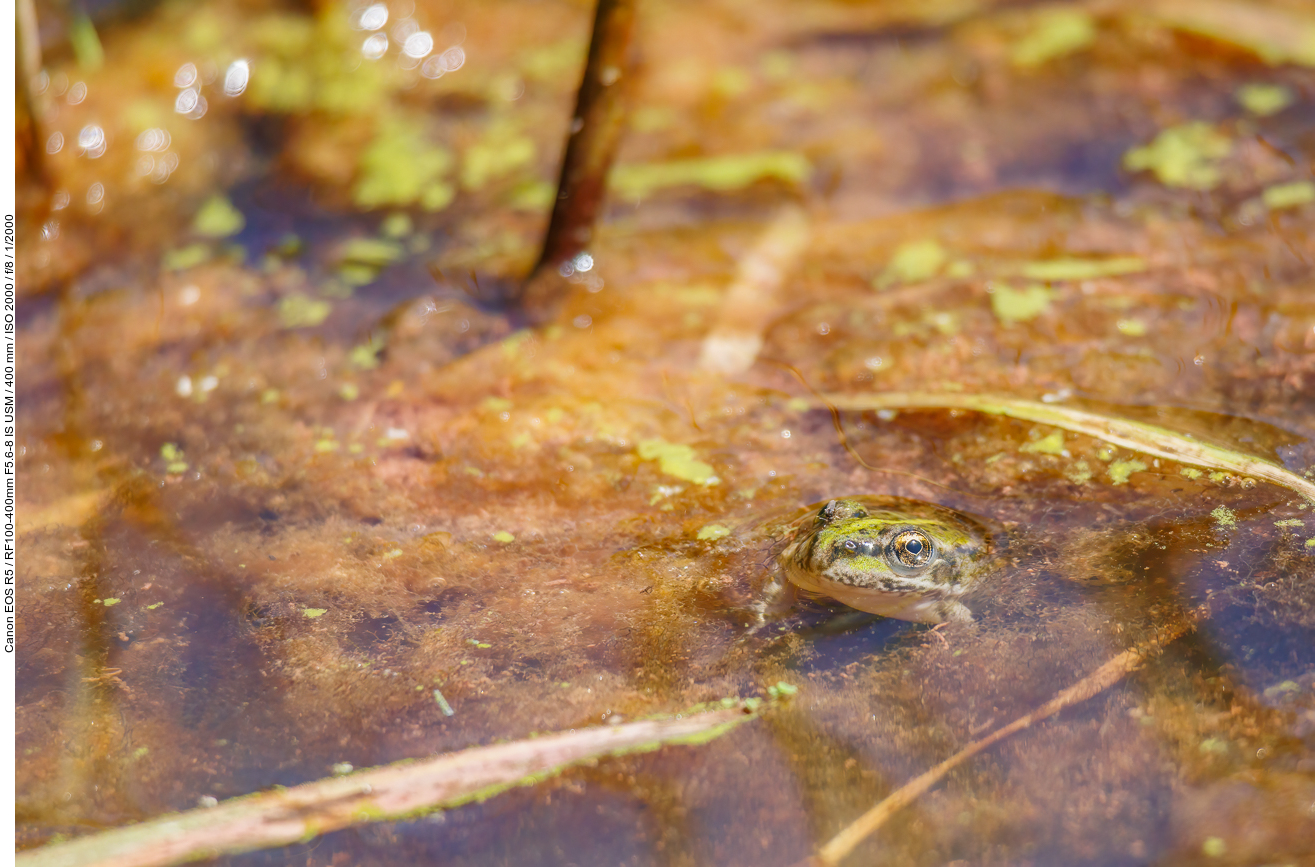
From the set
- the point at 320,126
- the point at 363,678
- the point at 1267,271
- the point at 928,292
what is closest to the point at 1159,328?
the point at 1267,271

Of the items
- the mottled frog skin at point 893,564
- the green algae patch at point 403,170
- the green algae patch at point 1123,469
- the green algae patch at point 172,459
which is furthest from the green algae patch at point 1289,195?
the green algae patch at point 172,459

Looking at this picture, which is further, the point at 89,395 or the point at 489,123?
the point at 489,123

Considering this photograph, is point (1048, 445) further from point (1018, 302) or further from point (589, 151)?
point (589, 151)

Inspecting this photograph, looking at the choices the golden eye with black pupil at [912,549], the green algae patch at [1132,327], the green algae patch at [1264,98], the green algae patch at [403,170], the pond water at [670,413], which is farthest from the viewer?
the green algae patch at [403,170]

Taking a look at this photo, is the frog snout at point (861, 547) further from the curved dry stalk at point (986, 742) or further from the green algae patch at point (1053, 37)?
the green algae patch at point (1053, 37)

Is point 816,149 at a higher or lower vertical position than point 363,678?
higher

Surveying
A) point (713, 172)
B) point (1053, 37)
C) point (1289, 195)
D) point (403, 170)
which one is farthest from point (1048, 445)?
point (403, 170)

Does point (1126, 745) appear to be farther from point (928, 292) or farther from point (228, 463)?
point (228, 463)
